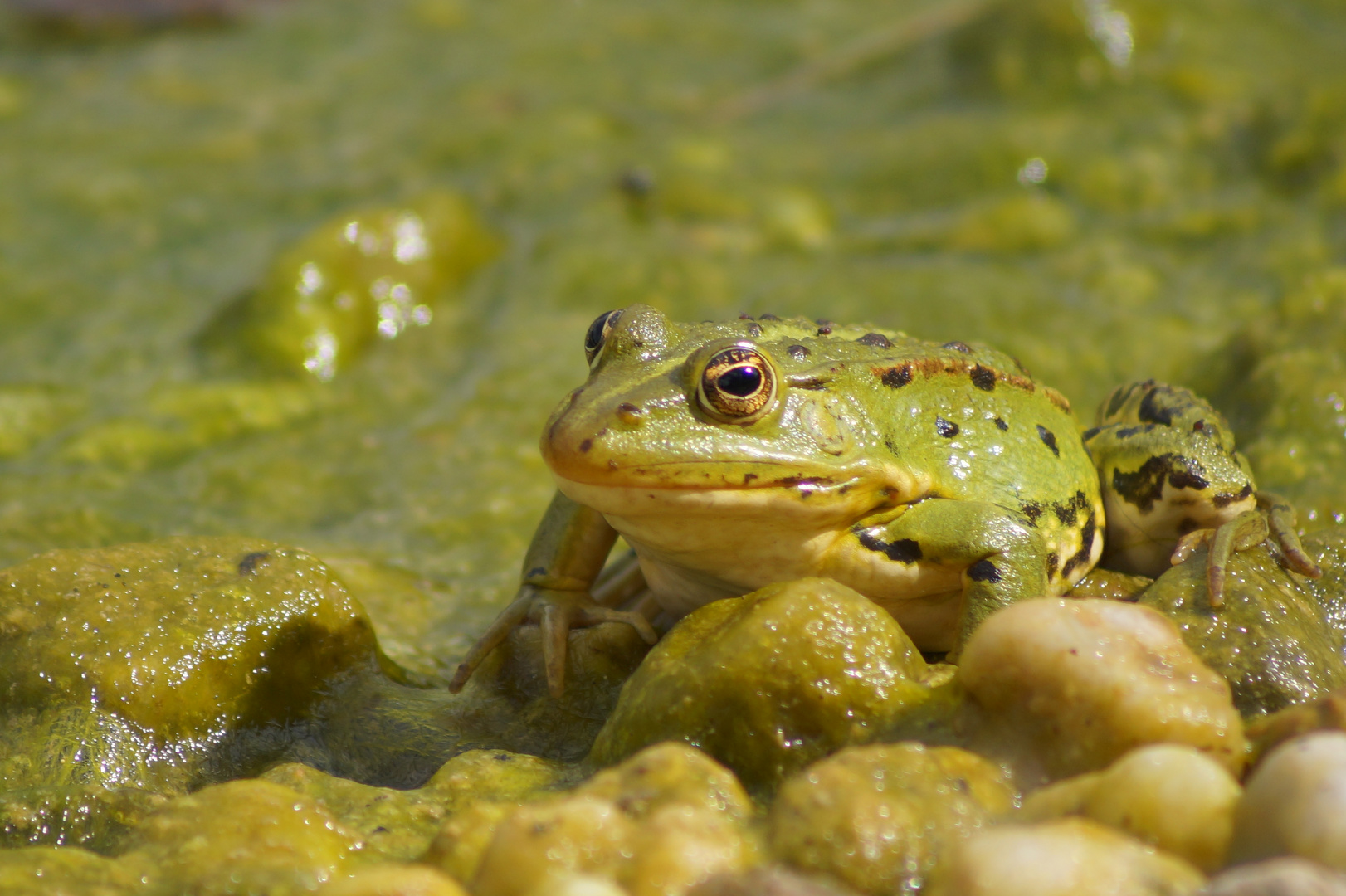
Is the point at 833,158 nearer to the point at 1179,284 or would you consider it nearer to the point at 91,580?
the point at 1179,284

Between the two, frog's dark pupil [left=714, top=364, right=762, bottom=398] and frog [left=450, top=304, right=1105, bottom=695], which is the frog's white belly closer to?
frog [left=450, top=304, right=1105, bottom=695]

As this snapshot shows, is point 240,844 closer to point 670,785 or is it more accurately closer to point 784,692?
point 670,785

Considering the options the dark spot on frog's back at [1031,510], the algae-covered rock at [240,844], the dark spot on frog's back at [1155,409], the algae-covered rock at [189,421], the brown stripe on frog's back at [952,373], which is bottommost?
the algae-covered rock at [189,421]

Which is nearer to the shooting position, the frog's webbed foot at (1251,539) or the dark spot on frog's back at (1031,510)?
the frog's webbed foot at (1251,539)

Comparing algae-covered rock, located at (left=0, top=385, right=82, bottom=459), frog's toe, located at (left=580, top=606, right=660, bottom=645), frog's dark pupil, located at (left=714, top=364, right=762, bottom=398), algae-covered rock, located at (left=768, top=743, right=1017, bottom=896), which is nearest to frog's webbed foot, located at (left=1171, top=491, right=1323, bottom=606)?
algae-covered rock, located at (left=768, top=743, right=1017, bottom=896)

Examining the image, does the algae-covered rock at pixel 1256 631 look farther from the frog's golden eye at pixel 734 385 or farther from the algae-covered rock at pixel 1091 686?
the frog's golden eye at pixel 734 385

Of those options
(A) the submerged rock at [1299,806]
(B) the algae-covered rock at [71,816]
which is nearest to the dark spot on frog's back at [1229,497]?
(A) the submerged rock at [1299,806]
